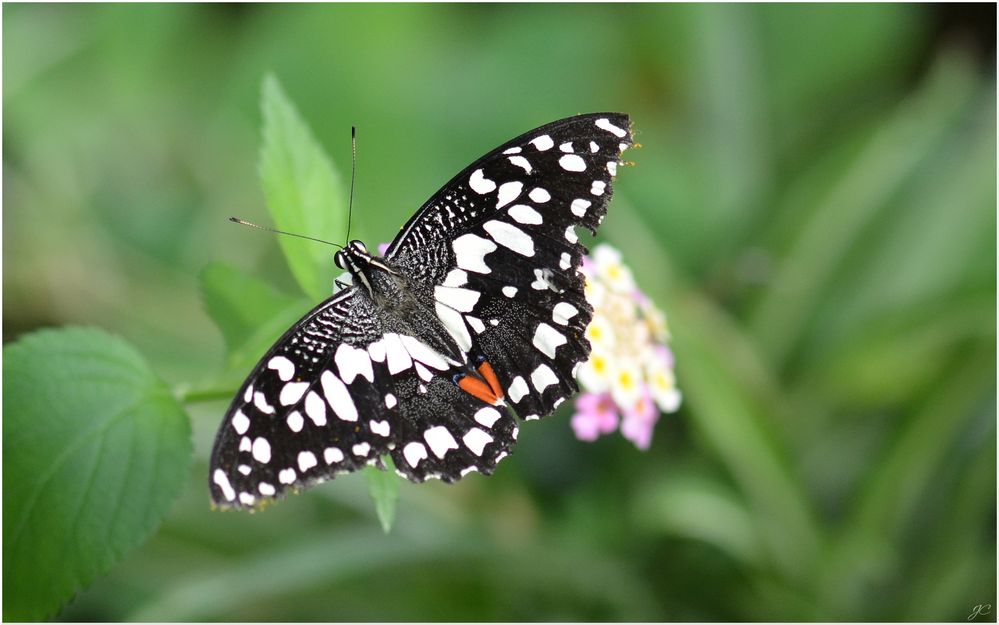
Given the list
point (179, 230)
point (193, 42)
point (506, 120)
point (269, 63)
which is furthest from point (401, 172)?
point (193, 42)

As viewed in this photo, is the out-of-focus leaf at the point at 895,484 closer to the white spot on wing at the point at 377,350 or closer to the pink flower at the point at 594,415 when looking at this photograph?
the pink flower at the point at 594,415

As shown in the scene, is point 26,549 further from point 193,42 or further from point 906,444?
point 193,42

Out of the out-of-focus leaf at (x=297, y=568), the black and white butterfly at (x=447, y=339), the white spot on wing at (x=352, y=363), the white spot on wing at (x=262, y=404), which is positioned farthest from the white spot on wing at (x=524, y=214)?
the out-of-focus leaf at (x=297, y=568)

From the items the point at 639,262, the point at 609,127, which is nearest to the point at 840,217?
the point at 639,262

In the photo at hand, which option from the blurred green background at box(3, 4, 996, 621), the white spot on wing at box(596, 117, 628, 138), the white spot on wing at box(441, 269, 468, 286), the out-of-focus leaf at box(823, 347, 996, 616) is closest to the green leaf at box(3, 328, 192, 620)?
the white spot on wing at box(441, 269, 468, 286)

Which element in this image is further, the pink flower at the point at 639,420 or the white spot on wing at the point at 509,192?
the pink flower at the point at 639,420
